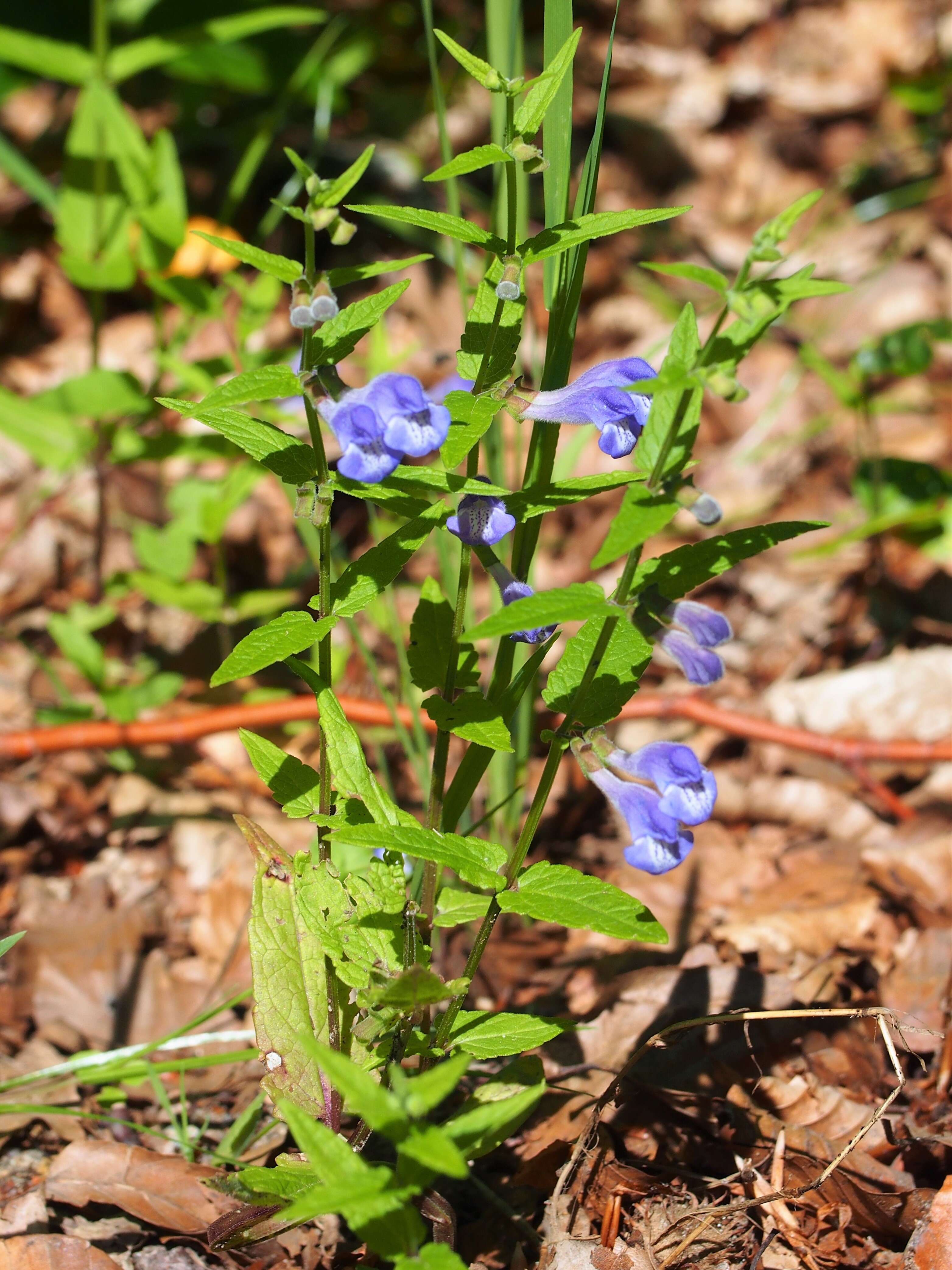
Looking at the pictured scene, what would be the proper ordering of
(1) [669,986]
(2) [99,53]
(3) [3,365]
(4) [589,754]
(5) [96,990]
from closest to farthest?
(4) [589,754] < (1) [669,986] < (5) [96,990] < (2) [99,53] < (3) [3,365]

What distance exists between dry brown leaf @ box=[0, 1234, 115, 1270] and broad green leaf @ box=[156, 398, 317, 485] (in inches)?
72.0

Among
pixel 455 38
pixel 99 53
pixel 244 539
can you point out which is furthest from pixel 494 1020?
pixel 455 38

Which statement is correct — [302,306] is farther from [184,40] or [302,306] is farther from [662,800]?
[184,40]

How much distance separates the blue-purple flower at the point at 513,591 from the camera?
2.28 meters

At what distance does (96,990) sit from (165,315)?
4360 millimetres

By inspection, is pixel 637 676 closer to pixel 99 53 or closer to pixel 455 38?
pixel 99 53

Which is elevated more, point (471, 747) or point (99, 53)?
point (99, 53)

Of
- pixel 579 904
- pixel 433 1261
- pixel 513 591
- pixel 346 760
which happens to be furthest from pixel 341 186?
pixel 433 1261

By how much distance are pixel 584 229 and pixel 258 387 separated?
70 centimetres

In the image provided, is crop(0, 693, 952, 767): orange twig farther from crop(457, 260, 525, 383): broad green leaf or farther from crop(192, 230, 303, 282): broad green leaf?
crop(192, 230, 303, 282): broad green leaf

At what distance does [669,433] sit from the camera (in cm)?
184

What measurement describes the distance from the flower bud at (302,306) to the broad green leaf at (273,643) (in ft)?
1.83

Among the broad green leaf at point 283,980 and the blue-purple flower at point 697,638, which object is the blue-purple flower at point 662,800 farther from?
the broad green leaf at point 283,980

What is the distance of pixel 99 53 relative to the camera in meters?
4.40
